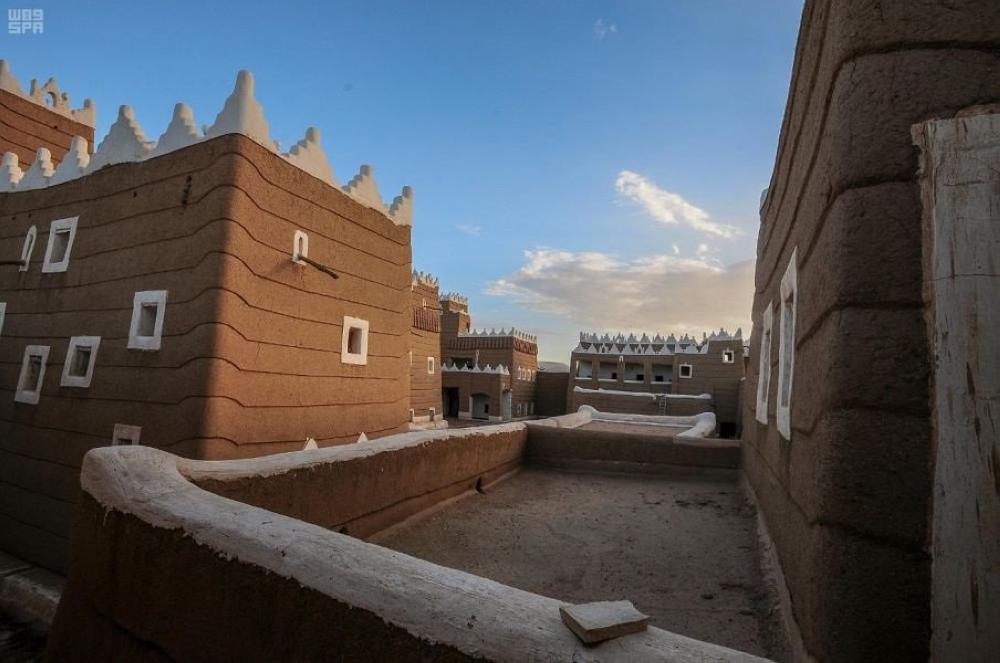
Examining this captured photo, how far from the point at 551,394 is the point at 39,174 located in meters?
28.5

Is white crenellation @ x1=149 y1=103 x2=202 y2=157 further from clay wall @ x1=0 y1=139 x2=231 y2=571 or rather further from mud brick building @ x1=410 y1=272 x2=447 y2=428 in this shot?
mud brick building @ x1=410 y1=272 x2=447 y2=428

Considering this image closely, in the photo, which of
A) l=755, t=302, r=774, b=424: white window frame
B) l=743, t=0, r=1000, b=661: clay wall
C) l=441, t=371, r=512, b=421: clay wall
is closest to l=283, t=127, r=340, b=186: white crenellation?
l=755, t=302, r=774, b=424: white window frame

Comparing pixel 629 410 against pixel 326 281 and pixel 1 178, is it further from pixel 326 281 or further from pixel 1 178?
pixel 1 178

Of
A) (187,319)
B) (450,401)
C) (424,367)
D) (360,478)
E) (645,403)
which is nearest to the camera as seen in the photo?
(360,478)

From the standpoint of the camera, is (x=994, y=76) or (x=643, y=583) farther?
(x=643, y=583)

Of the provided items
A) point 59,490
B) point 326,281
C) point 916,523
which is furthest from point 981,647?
point 59,490

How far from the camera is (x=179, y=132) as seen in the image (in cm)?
876

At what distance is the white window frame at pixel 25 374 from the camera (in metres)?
9.90

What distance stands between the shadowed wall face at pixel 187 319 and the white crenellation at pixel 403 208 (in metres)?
0.69

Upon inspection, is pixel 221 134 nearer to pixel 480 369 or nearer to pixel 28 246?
pixel 28 246

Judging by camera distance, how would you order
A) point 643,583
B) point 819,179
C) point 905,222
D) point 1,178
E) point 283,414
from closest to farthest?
point 905,222, point 819,179, point 643,583, point 283,414, point 1,178

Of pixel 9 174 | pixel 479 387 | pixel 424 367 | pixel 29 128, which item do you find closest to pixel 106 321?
pixel 9 174

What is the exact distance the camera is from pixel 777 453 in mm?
3732

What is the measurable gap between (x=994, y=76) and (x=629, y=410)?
23.1 meters
